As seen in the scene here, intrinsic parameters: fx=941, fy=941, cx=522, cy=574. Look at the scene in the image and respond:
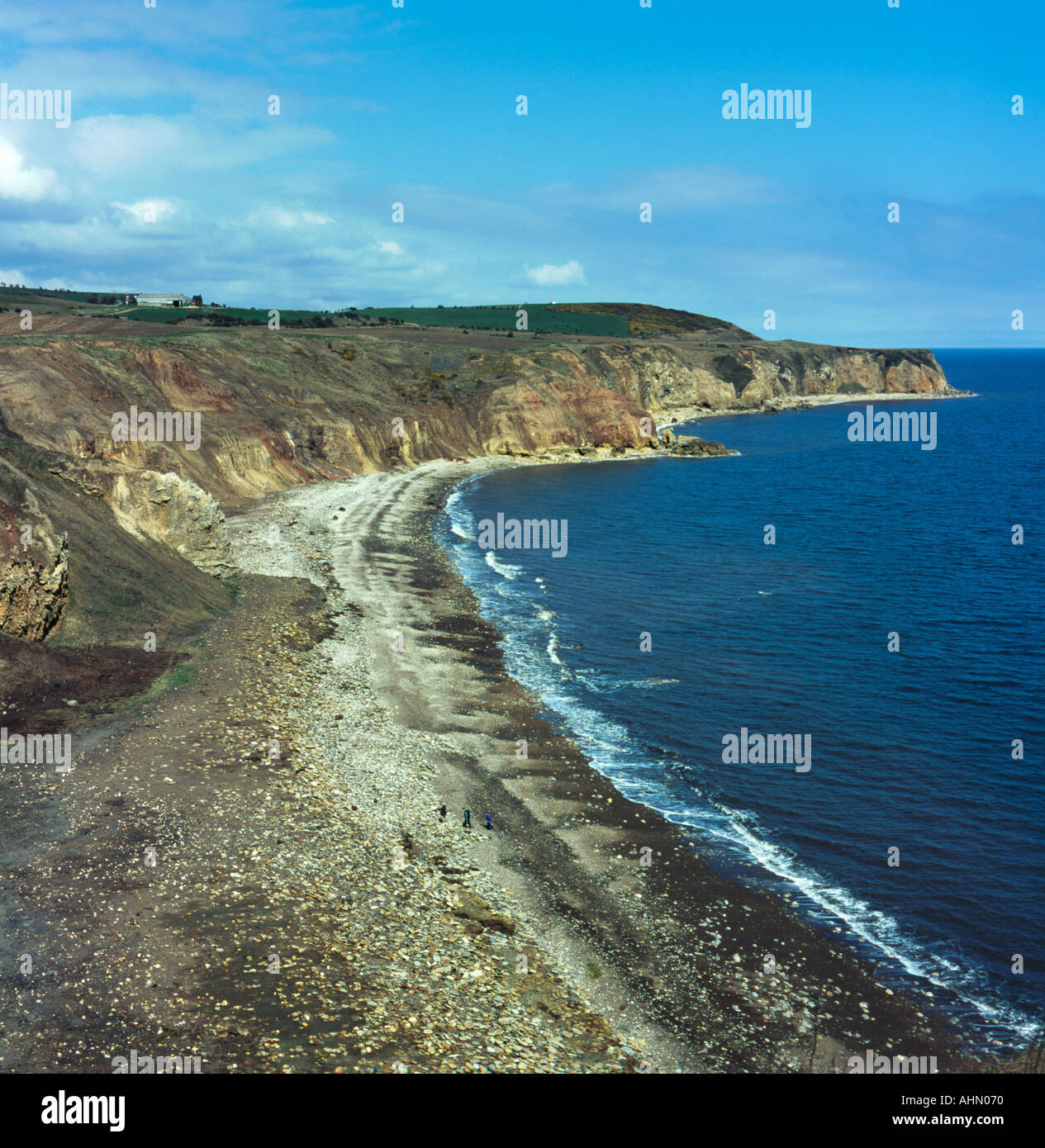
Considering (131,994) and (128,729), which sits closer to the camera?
(131,994)

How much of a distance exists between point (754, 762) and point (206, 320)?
126m

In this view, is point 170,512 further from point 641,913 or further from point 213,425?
point 213,425

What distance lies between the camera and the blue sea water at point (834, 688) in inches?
1001

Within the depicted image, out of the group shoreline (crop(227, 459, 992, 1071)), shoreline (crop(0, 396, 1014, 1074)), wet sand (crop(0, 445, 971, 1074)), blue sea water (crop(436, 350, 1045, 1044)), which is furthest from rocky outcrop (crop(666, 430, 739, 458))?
wet sand (crop(0, 445, 971, 1074))

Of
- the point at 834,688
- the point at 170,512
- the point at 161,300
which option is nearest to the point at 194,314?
the point at 161,300

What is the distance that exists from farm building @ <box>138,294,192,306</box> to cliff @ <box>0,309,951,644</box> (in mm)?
36256

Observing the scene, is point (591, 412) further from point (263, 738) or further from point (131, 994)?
point (131, 994)

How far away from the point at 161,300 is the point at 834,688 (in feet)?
515

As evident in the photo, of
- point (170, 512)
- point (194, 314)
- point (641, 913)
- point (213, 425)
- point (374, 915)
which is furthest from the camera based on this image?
point (194, 314)

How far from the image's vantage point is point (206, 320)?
139 metres

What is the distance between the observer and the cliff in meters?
38.0

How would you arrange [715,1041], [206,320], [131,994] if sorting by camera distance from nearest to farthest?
1. [131,994]
2. [715,1041]
3. [206,320]

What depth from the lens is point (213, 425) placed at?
8000 cm
